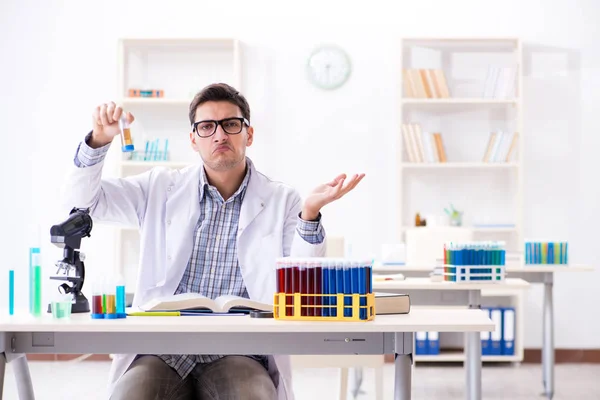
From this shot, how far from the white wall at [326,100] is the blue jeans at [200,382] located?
369 cm

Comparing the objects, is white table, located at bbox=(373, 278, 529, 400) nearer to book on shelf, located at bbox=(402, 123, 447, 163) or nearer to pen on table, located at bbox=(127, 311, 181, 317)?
pen on table, located at bbox=(127, 311, 181, 317)

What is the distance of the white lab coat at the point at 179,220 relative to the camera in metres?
2.23

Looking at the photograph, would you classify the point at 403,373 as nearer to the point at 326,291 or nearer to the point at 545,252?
the point at 326,291

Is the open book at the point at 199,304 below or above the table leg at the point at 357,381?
above

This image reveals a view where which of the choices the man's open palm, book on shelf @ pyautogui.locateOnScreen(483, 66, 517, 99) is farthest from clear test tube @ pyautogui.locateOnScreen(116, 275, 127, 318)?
book on shelf @ pyautogui.locateOnScreen(483, 66, 517, 99)

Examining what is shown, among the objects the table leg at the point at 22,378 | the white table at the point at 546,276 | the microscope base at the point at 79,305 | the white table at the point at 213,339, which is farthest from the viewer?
the white table at the point at 546,276

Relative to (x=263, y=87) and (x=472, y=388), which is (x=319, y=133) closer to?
(x=263, y=87)

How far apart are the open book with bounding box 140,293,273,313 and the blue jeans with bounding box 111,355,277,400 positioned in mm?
134

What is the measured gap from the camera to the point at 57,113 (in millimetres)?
5758

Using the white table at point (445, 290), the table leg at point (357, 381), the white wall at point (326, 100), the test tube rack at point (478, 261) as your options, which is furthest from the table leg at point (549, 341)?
the white wall at point (326, 100)

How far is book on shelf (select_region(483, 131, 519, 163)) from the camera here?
5.36m

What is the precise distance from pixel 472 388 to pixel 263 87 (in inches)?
119

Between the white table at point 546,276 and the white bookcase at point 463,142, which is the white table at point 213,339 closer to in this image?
the white table at point 546,276

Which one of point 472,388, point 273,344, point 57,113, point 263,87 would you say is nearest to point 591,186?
point 263,87
